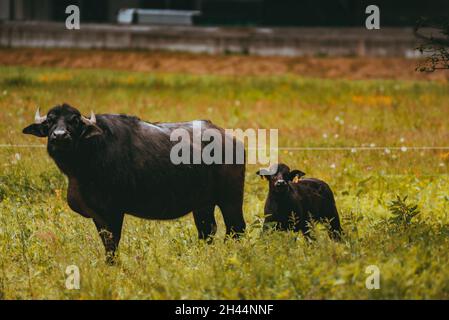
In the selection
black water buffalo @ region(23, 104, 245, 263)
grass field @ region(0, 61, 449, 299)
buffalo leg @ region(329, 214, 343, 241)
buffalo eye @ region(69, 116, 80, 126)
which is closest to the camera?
grass field @ region(0, 61, 449, 299)

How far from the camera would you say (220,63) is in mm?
26922

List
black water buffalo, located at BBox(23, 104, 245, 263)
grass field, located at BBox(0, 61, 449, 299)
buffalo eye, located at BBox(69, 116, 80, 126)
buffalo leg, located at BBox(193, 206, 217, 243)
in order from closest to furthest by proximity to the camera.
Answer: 1. grass field, located at BBox(0, 61, 449, 299)
2. buffalo eye, located at BBox(69, 116, 80, 126)
3. black water buffalo, located at BBox(23, 104, 245, 263)
4. buffalo leg, located at BBox(193, 206, 217, 243)

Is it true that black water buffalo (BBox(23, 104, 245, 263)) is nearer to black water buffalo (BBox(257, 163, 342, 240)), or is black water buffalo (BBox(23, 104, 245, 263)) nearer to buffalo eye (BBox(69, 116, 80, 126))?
buffalo eye (BBox(69, 116, 80, 126))

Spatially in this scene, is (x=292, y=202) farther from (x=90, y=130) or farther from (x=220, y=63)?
(x=220, y=63)

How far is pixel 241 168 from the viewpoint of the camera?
32.1 ft

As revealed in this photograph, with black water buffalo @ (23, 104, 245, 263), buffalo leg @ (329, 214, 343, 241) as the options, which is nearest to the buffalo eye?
black water buffalo @ (23, 104, 245, 263)

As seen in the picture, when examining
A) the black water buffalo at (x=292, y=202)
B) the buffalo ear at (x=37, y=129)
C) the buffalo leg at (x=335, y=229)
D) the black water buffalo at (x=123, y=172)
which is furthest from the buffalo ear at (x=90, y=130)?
the buffalo leg at (x=335, y=229)

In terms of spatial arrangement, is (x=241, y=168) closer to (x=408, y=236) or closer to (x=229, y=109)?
(x=408, y=236)

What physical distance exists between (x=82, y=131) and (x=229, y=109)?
1053cm

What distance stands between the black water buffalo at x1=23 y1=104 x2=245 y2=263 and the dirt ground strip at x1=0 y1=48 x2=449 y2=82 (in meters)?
16.2

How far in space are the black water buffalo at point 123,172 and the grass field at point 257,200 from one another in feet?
1.11

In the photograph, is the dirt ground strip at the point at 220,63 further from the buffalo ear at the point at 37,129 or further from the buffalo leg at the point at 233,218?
the buffalo ear at the point at 37,129

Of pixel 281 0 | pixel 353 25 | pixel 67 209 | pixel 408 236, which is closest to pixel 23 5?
pixel 281 0

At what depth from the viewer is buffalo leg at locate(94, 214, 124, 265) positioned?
8742 mm
